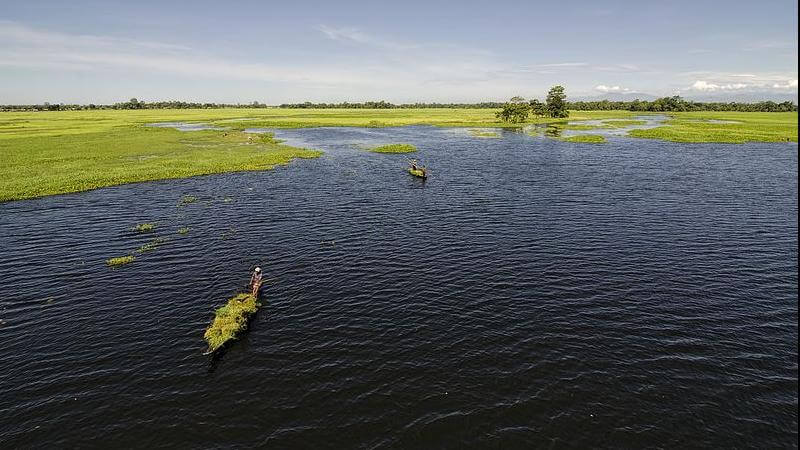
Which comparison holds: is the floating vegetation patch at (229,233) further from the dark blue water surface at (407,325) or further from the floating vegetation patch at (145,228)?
the floating vegetation patch at (145,228)

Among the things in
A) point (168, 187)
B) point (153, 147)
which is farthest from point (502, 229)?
point (153, 147)

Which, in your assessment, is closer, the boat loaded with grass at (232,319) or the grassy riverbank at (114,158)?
the boat loaded with grass at (232,319)

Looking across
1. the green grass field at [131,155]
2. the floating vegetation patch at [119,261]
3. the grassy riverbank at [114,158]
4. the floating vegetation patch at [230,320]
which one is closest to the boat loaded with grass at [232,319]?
the floating vegetation patch at [230,320]

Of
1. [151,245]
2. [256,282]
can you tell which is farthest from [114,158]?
[256,282]

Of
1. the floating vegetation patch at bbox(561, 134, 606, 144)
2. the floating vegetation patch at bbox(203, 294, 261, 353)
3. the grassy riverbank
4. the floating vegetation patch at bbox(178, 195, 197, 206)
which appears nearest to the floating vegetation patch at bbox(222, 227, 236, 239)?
the floating vegetation patch at bbox(178, 195, 197, 206)

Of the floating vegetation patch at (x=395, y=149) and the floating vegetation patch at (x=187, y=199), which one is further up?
the floating vegetation patch at (x=395, y=149)

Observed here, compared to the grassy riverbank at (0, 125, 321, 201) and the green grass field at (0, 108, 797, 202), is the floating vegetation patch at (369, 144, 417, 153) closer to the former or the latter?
the grassy riverbank at (0, 125, 321, 201)
